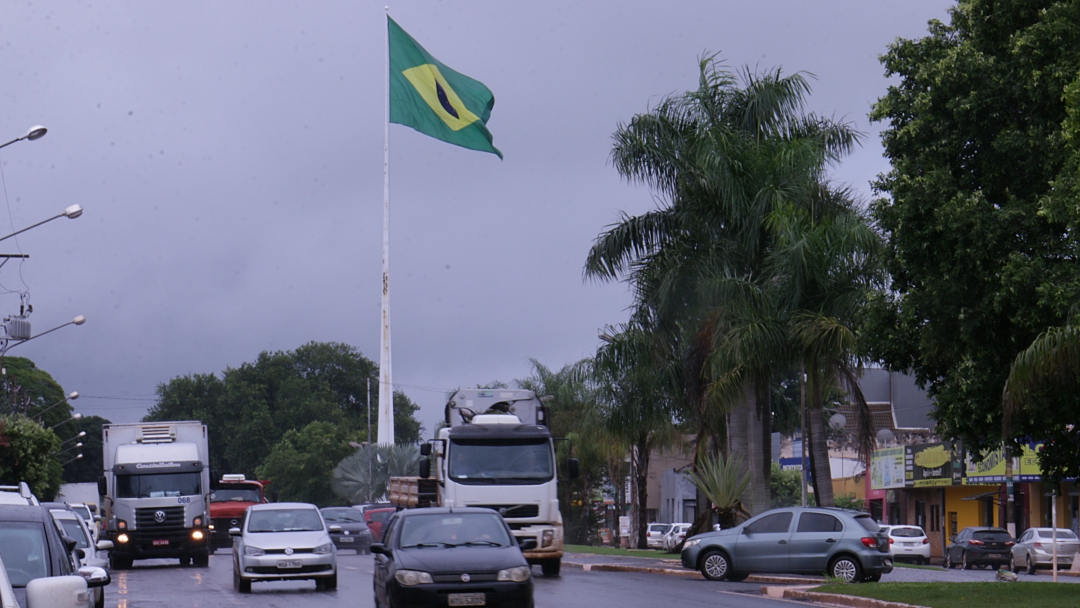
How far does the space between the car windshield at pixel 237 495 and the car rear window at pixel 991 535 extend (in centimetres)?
2369

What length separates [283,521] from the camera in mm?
23406

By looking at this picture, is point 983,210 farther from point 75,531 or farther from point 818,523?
point 75,531

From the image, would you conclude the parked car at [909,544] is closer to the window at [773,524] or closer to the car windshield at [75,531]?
the window at [773,524]

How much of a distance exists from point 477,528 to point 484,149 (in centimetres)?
2958

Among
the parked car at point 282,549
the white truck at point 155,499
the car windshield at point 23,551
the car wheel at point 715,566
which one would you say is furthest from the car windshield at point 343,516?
the car windshield at point 23,551

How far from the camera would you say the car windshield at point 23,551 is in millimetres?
10398

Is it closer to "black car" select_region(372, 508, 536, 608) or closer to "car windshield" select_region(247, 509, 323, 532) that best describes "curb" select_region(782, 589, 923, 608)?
"black car" select_region(372, 508, 536, 608)

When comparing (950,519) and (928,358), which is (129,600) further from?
(950,519)

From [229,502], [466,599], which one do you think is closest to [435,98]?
[229,502]

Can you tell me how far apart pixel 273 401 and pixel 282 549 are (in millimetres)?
106011

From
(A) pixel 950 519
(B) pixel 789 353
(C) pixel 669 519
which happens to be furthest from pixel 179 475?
(C) pixel 669 519

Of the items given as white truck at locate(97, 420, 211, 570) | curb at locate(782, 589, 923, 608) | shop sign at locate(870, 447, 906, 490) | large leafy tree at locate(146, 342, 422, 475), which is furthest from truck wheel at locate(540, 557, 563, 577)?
large leafy tree at locate(146, 342, 422, 475)

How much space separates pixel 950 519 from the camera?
55.7 m

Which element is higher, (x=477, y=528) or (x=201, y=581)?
(x=477, y=528)
